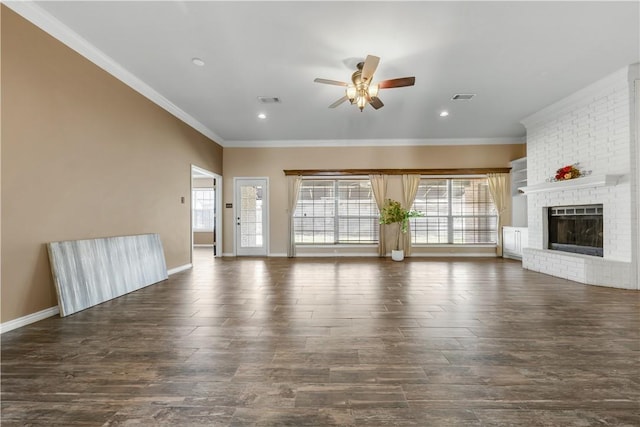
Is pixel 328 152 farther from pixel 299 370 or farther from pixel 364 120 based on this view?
pixel 299 370

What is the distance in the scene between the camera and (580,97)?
4.70 m

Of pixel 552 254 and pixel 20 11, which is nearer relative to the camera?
pixel 20 11

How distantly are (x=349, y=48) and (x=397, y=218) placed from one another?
4608mm

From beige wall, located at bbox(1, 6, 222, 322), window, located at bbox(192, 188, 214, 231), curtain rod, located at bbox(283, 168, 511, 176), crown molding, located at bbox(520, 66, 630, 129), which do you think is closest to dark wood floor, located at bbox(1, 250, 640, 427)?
beige wall, located at bbox(1, 6, 222, 322)

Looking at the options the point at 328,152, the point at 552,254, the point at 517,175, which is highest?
the point at 328,152

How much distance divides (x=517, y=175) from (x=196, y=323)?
7852 millimetres

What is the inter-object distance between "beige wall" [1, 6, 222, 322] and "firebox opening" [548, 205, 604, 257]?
280 inches

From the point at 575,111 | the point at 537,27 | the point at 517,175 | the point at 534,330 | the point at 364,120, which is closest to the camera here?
the point at 534,330

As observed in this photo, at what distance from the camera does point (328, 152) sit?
7.60 meters

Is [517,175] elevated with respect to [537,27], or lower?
lower

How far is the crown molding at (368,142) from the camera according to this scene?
7410mm

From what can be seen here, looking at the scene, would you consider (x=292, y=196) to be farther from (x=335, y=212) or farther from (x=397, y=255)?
(x=397, y=255)

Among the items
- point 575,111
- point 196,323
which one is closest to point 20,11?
point 196,323

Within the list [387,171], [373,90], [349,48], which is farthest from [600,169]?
[349,48]
